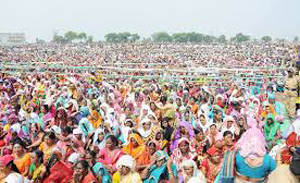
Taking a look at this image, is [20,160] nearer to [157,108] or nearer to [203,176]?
[203,176]

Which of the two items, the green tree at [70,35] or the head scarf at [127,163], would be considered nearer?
the head scarf at [127,163]

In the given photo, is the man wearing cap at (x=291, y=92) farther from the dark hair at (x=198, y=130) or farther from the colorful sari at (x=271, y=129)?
the dark hair at (x=198, y=130)

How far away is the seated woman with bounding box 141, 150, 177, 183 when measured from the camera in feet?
13.1

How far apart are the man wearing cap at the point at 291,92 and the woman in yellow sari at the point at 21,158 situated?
15.3ft

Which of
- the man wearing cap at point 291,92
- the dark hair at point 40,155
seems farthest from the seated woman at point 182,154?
the man wearing cap at point 291,92

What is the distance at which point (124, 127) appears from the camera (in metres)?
5.98

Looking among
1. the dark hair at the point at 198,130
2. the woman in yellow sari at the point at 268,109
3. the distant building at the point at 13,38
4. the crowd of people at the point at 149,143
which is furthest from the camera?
the distant building at the point at 13,38

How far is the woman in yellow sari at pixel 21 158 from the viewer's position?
4508 millimetres

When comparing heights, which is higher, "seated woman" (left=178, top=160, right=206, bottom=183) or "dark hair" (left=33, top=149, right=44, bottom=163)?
"seated woman" (left=178, top=160, right=206, bottom=183)

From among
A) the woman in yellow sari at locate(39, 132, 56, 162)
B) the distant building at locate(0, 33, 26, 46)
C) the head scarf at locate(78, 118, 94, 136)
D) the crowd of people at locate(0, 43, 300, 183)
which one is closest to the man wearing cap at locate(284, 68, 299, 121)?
the crowd of people at locate(0, 43, 300, 183)

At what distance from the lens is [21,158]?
15.3 feet

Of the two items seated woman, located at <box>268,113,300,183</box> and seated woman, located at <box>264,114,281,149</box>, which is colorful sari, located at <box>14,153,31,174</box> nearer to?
seated woman, located at <box>268,113,300,183</box>

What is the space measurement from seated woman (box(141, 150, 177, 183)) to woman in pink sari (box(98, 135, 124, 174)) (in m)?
0.44

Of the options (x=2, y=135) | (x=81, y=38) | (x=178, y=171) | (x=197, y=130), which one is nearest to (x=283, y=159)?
(x=178, y=171)
